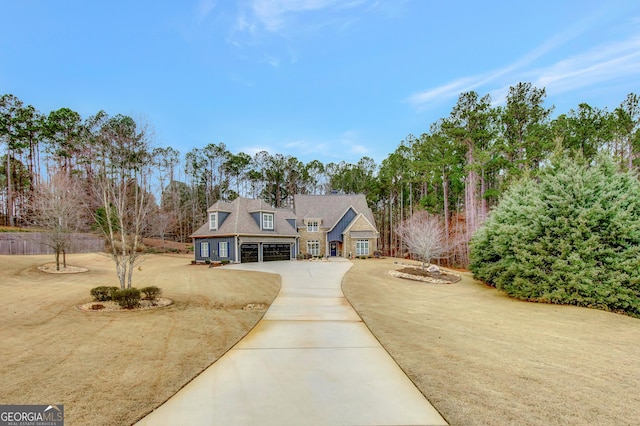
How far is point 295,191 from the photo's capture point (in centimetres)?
5450

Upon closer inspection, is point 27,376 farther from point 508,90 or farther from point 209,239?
point 508,90

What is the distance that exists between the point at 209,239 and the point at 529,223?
79.5 feet

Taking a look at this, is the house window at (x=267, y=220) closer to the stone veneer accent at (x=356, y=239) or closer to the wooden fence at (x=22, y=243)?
the stone veneer accent at (x=356, y=239)

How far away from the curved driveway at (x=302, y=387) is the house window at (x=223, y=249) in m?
19.6

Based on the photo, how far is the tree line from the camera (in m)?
19.2

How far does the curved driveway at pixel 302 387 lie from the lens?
12.2 ft

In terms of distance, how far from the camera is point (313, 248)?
34094 mm

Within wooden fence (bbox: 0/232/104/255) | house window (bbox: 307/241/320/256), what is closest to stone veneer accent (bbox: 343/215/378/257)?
house window (bbox: 307/241/320/256)

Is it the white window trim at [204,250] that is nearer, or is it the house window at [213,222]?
the white window trim at [204,250]

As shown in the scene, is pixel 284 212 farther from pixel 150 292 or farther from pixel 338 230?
pixel 150 292

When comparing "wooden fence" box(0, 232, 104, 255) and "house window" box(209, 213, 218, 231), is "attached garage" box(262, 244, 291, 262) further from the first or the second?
"wooden fence" box(0, 232, 104, 255)

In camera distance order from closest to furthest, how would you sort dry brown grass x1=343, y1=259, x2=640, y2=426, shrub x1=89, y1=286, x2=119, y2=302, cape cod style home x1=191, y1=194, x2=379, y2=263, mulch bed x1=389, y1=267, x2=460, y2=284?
dry brown grass x1=343, y1=259, x2=640, y2=426 < shrub x1=89, y1=286, x2=119, y2=302 < mulch bed x1=389, y1=267, x2=460, y2=284 < cape cod style home x1=191, y1=194, x2=379, y2=263

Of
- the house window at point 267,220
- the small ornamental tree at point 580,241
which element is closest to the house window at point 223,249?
the house window at point 267,220

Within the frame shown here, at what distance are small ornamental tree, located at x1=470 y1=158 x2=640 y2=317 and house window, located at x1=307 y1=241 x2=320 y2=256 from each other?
73.6ft
